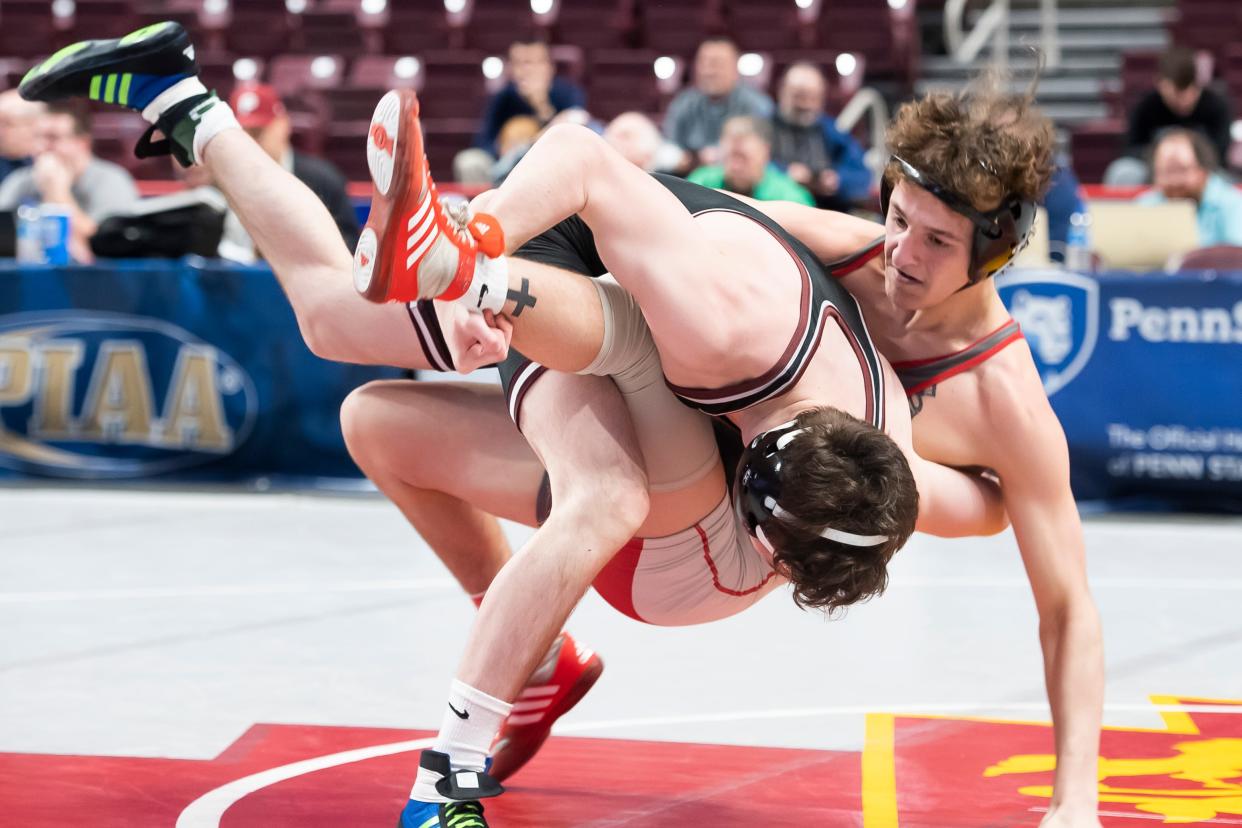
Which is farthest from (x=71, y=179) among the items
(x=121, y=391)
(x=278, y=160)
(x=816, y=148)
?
(x=816, y=148)

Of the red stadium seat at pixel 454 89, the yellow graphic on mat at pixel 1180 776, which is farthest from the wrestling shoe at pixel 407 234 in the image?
the red stadium seat at pixel 454 89

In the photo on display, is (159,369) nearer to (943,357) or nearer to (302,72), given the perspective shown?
(943,357)

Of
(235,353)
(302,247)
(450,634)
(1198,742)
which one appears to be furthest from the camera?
(235,353)

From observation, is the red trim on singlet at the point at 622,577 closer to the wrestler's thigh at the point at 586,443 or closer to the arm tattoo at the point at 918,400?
the wrestler's thigh at the point at 586,443

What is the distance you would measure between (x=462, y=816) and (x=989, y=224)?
48.4 inches

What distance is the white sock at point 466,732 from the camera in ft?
7.91

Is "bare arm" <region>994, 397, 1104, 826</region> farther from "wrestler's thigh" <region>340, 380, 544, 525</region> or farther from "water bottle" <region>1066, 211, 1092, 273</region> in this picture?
"water bottle" <region>1066, 211, 1092, 273</region>

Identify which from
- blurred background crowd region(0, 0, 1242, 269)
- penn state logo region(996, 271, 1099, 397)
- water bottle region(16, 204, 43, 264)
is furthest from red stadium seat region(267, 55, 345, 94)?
penn state logo region(996, 271, 1099, 397)

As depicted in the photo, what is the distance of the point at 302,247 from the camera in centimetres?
285

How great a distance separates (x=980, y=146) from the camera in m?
2.64

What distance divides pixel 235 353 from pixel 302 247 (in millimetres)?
3247

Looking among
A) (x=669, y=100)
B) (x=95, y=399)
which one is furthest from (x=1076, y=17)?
(x=95, y=399)

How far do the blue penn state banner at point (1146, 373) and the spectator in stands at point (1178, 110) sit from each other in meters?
2.70

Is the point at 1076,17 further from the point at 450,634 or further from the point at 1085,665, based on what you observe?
the point at 1085,665
